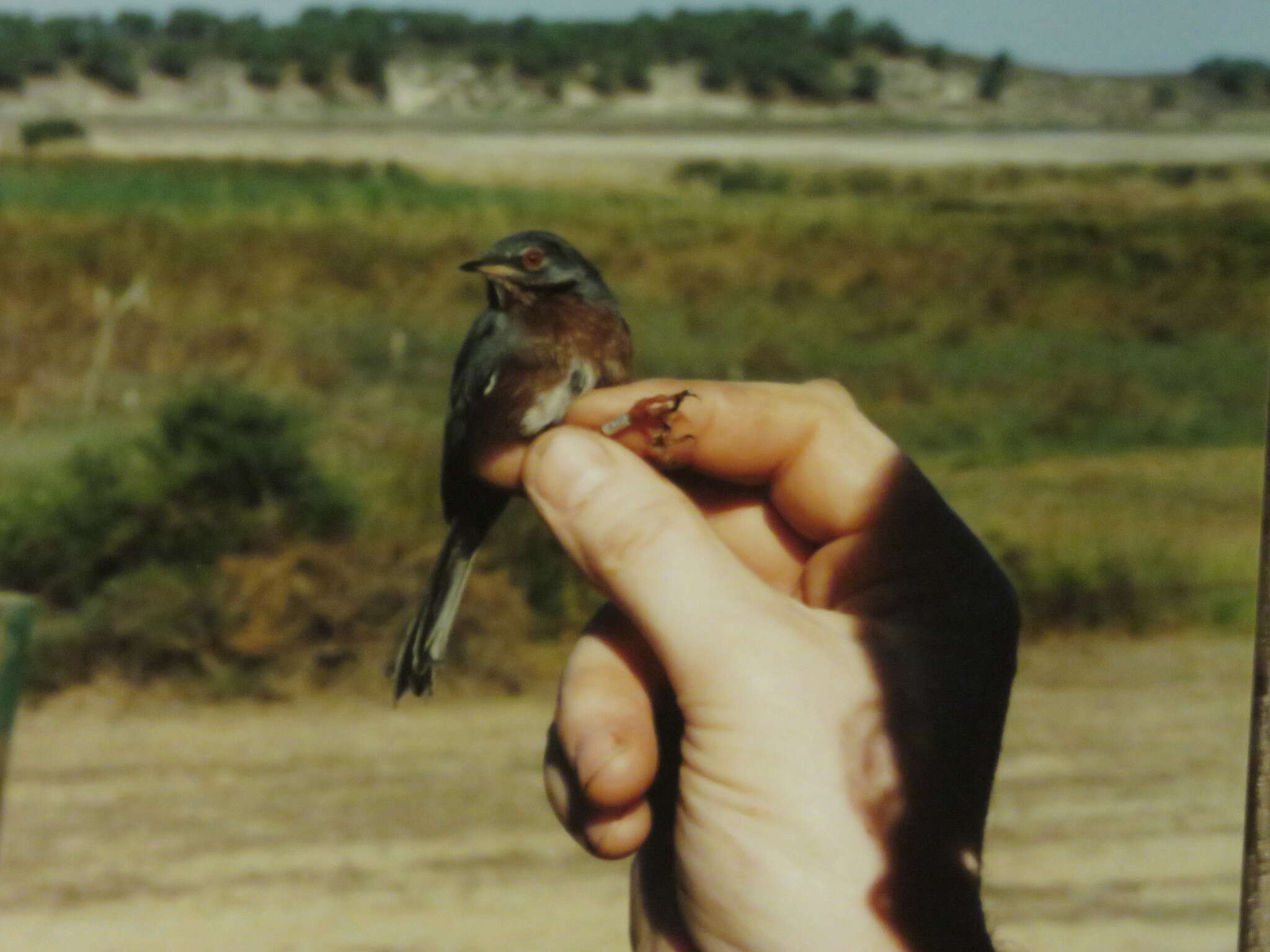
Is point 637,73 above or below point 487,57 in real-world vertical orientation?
below

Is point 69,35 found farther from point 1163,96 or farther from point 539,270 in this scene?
point 539,270

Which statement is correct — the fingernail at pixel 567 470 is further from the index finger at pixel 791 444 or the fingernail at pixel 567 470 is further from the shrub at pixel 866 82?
the shrub at pixel 866 82

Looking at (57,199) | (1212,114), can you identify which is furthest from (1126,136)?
(57,199)

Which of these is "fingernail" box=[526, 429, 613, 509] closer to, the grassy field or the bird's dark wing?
the bird's dark wing

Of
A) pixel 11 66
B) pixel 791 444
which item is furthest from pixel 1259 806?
pixel 11 66

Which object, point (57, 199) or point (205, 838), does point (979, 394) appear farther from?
point (57, 199)

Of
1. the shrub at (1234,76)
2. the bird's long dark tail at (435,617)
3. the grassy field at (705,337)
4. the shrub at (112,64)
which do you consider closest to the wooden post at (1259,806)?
the bird's long dark tail at (435,617)
